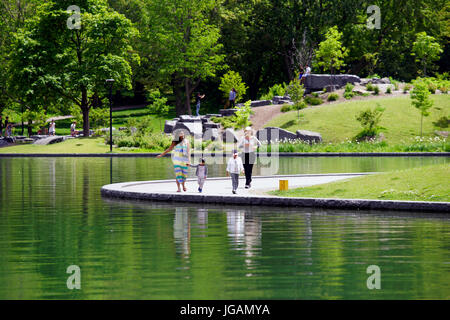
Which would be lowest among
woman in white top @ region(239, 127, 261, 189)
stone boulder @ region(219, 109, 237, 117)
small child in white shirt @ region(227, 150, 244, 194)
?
small child in white shirt @ region(227, 150, 244, 194)

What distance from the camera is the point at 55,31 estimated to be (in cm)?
6053

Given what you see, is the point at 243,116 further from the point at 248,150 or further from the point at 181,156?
the point at 181,156

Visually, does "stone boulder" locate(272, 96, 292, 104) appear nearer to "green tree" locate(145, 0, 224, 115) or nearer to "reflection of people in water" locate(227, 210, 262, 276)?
"green tree" locate(145, 0, 224, 115)

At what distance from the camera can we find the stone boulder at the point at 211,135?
5635cm

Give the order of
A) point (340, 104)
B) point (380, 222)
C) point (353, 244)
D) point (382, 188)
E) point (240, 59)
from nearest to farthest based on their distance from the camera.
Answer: point (353, 244), point (380, 222), point (382, 188), point (340, 104), point (240, 59)

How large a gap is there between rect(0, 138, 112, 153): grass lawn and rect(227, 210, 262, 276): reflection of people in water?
1406 inches

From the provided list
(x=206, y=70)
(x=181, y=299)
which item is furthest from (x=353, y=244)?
(x=206, y=70)

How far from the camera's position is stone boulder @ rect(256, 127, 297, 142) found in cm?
5275

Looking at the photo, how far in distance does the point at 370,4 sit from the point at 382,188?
208ft

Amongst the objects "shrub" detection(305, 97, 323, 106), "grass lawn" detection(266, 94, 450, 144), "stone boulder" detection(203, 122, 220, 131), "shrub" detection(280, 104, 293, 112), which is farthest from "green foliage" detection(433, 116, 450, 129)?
"stone boulder" detection(203, 122, 220, 131)

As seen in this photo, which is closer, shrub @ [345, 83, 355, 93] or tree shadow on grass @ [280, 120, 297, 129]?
tree shadow on grass @ [280, 120, 297, 129]

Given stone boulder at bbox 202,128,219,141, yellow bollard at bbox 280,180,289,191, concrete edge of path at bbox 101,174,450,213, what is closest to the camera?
concrete edge of path at bbox 101,174,450,213

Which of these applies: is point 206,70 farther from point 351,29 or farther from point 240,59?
point 351,29
